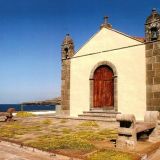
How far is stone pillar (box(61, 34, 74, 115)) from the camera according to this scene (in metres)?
17.2

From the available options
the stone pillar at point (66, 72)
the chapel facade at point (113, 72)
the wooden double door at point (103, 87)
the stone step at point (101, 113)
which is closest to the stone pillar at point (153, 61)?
the chapel facade at point (113, 72)

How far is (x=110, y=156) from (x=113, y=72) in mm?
9765

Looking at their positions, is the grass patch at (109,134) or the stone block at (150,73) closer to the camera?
the grass patch at (109,134)

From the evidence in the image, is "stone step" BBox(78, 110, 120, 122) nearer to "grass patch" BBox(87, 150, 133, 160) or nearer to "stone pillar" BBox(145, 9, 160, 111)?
"stone pillar" BBox(145, 9, 160, 111)

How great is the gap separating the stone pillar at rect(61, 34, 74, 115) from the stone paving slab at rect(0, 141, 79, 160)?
422 inches

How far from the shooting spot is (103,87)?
1515 centimetres

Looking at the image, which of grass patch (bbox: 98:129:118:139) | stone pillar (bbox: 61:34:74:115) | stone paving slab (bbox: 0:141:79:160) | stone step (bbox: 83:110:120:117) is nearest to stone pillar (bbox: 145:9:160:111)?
stone step (bbox: 83:110:120:117)

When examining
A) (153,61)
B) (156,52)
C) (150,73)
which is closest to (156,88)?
(150,73)

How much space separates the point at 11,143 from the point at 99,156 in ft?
9.21

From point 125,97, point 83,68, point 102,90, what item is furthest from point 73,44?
point 125,97

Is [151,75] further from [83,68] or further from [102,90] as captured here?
A: [83,68]

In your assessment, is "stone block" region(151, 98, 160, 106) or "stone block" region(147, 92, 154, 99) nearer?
"stone block" region(151, 98, 160, 106)

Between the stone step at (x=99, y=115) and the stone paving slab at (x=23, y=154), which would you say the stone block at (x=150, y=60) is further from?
the stone paving slab at (x=23, y=154)

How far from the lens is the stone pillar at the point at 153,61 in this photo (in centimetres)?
1254
